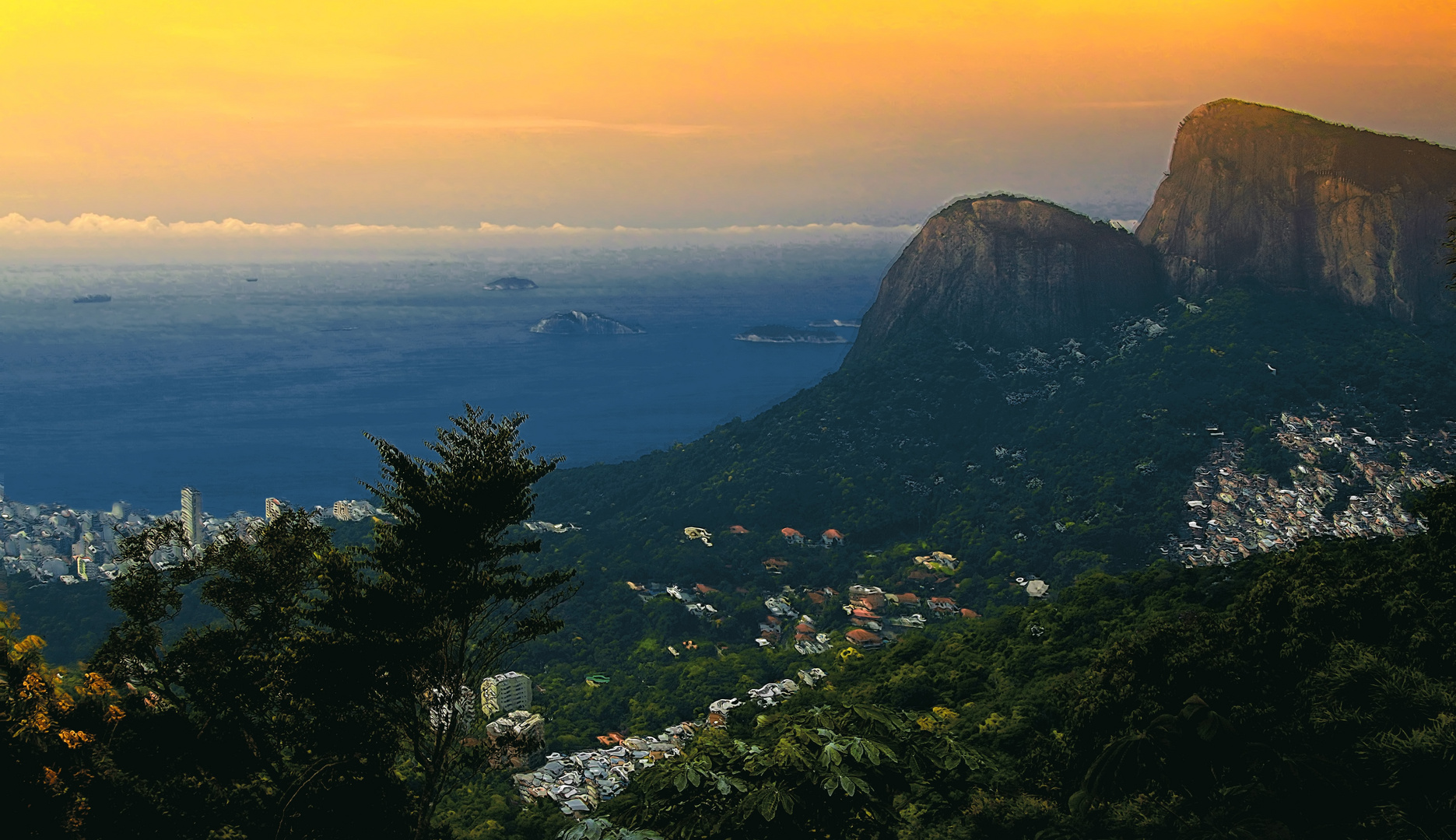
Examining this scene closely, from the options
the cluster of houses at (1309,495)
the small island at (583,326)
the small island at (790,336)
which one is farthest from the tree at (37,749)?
the small island at (583,326)

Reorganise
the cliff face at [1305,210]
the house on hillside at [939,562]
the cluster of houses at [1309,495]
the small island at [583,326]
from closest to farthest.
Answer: the cluster of houses at [1309,495], the house on hillside at [939,562], the cliff face at [1305,210], the small island at [583,326]

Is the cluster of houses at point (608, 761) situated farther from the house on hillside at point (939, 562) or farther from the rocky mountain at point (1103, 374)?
the rocky mountain at point (1103, 374)

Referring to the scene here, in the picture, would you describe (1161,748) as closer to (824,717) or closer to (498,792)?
(824,717)

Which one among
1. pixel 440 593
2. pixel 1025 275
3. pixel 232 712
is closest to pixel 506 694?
pixel 232 712

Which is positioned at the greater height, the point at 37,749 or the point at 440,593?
the point at 440,593

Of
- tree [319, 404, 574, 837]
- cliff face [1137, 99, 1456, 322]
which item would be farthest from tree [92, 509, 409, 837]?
cliff face [1137, 99, 1456, 322]

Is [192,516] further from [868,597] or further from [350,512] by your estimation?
[868,597]

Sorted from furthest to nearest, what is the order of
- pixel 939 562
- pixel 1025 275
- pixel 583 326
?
pixel 583 326 → pixel 1025 275 → pixel 939 562
